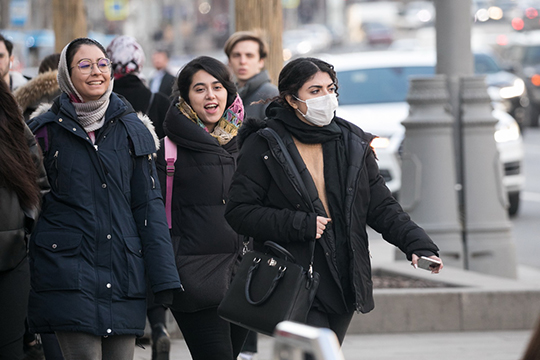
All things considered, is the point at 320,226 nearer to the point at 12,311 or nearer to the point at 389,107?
the point at 12,311

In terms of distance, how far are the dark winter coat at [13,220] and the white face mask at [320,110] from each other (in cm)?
114

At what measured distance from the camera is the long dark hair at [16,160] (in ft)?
14.4

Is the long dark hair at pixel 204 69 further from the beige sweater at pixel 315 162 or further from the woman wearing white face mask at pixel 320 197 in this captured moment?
the beige sweater at pixel 315 162

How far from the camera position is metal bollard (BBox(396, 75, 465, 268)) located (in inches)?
333

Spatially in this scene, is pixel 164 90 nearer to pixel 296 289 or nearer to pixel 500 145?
pixel 296 289

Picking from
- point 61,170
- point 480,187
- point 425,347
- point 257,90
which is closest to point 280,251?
point 61,170

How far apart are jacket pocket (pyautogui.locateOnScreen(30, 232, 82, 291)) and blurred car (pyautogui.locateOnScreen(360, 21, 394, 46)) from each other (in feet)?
184

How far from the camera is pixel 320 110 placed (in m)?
4.29

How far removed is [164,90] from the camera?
27.5 ft

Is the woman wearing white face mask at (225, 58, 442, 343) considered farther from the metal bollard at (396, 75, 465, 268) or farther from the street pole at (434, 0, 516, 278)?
the street pole at (434, 0, 516, 278)

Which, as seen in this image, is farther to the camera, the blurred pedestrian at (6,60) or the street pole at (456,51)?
the street pole at (456,51)

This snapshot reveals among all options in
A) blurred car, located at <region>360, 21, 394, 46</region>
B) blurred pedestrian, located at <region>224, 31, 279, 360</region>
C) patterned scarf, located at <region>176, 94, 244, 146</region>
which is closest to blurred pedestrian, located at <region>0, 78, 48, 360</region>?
patterned scarf, located at <region>176, 94, 244, 146</region>

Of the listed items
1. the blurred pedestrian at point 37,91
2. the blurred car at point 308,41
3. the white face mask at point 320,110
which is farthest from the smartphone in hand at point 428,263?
the blurred car at point 308,41

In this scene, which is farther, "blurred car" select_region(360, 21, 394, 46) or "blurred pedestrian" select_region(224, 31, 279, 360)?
"blurred car" select_region(360, 21, 394, 46)
